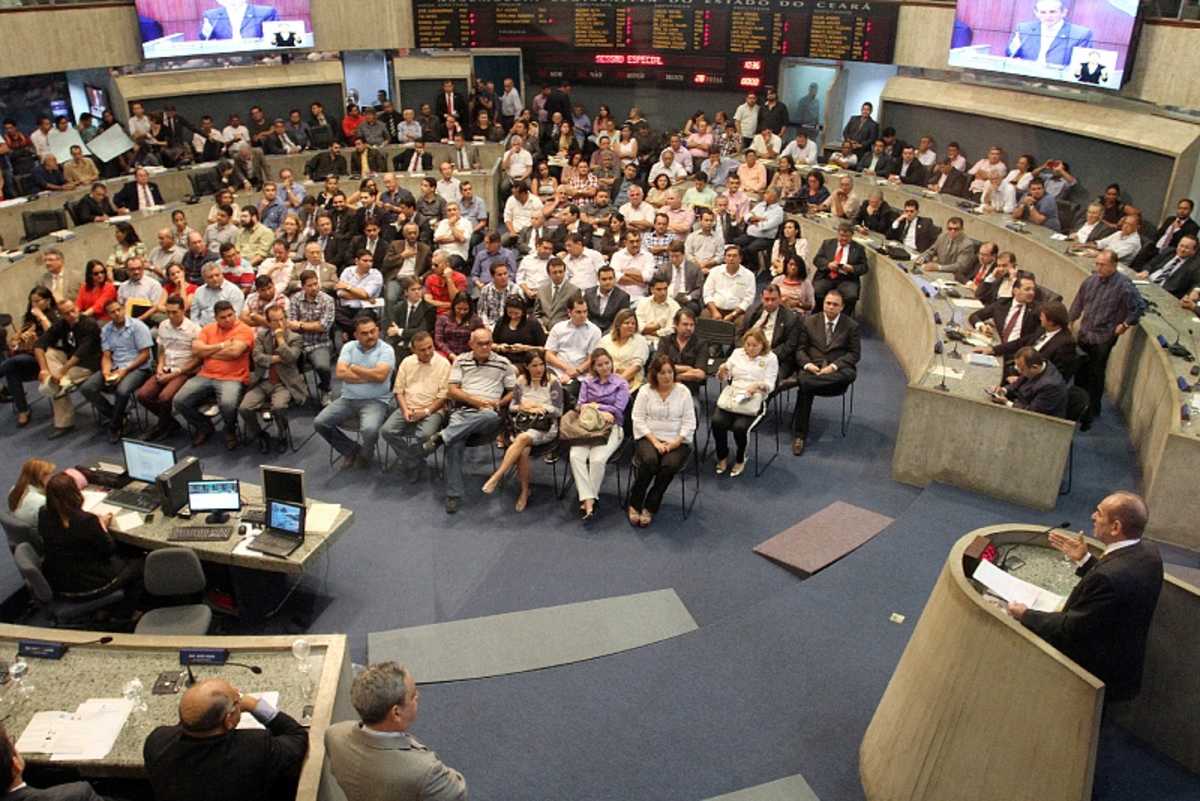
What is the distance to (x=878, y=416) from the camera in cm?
855

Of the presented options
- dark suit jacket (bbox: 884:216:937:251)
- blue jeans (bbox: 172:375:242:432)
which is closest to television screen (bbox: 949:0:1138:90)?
dark suit jacket (bbox: 884:216:937:251)

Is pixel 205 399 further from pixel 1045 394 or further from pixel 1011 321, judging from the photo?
pixel 1011 321

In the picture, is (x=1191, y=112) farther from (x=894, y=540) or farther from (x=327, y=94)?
(x=327, y=94)

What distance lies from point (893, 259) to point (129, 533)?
7885 mm

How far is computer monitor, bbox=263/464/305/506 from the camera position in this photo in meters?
5.75

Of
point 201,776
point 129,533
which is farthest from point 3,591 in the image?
point 201,776

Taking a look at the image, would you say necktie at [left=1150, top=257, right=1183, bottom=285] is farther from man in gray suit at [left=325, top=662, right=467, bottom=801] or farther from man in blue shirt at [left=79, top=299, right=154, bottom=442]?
man in blue shirt at [left=79, top=299, right=154, bottom=442]

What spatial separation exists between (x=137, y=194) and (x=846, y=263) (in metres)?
8.52

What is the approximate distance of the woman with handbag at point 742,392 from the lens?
7449 millimetres

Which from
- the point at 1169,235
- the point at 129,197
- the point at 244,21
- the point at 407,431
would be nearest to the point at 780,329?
the point at 407,431

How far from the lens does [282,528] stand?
5793 millimetres

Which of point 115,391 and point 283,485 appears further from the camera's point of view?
point 115,391

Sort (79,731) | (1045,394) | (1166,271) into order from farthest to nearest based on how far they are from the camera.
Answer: (1166,271) < (1045,394) < (79,731)

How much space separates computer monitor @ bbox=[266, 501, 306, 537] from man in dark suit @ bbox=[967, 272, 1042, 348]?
5.75 metres
